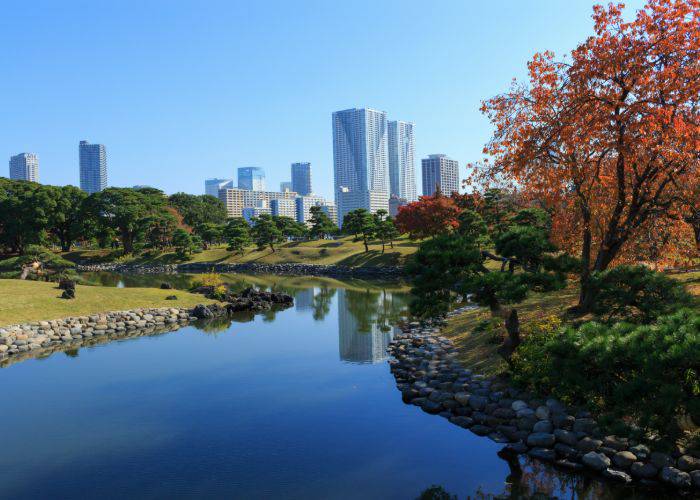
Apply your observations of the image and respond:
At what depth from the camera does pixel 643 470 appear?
336 inches

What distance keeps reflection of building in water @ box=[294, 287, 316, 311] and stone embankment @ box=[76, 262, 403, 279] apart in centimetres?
1192

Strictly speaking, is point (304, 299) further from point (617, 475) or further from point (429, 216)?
point (617, 475)

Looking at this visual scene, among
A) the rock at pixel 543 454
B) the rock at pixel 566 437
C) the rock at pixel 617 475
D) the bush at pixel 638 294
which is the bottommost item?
the rock at pixel 543 454

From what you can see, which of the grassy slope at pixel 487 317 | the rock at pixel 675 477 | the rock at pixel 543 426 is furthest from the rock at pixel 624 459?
the grassy slope at pixel 487 317

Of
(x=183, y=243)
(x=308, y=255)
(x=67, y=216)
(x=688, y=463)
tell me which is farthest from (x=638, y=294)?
(x=67, y=216)

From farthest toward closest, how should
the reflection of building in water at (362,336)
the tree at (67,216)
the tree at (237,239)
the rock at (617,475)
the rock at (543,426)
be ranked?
the tree at (237,239) < the tree at (67,216) < the reflection of building in water at (362,336) < the rock at (543,426) < the rock at (617,475)

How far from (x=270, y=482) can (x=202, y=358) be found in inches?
421

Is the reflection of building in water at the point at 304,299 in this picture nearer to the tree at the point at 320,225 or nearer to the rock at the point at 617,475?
the rock at the point at 617,475

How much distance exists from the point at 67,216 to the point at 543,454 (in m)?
75.5

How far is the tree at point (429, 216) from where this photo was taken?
4822 cm

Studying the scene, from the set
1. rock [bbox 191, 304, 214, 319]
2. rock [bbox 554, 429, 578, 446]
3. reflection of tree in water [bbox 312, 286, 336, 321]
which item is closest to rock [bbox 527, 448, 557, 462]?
rock [bbox 554, 429, 578, 446]

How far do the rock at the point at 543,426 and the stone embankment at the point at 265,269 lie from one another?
4013 centimetres

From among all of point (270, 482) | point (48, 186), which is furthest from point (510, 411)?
point (48, 186)

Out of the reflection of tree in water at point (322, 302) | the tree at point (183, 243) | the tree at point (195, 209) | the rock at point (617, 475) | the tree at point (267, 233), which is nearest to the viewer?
the rock at point (617, 475)
